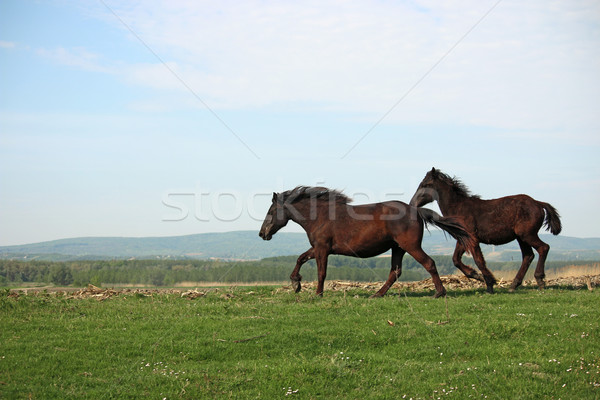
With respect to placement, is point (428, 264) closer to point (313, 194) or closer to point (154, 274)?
point (313, 194)

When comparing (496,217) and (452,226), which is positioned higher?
(496,217)

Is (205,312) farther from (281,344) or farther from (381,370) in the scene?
(381,370)

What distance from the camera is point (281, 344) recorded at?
9.98m

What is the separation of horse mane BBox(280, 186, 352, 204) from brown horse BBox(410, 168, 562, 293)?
258 cm

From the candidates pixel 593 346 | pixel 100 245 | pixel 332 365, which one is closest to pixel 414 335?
pixel 332 365

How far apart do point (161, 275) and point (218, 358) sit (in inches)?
1218

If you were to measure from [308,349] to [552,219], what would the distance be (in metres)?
8.93

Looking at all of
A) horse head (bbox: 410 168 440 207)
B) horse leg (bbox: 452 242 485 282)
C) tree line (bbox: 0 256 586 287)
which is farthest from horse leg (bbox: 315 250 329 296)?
tree line (bbox: 0 256 586 287)

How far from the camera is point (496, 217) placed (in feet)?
51.8

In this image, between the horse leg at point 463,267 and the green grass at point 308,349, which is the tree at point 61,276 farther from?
the horse leg at point 463,267

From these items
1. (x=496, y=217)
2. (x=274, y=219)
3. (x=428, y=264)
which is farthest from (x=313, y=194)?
(x=496, y=217)

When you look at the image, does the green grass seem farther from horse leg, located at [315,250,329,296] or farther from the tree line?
the tree line

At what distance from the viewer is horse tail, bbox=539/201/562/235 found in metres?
15.6

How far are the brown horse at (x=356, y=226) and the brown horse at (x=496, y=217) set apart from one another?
1391 millimetres
